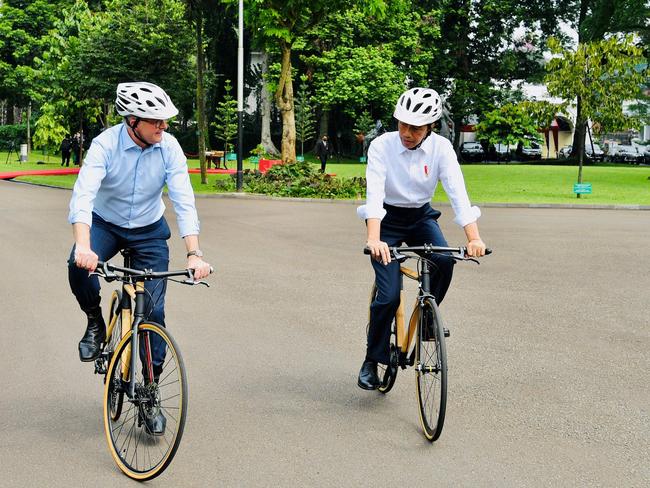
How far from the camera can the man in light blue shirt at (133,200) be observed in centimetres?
453

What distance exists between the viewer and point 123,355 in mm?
4406

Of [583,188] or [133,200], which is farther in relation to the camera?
[583,188]

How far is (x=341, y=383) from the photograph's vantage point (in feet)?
19.5

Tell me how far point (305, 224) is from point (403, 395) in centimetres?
1210

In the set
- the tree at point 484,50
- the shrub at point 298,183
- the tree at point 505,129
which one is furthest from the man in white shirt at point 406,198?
the tree at point 484,50

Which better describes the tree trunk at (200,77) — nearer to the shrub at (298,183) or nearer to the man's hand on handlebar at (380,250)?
the shrub at (298,183)

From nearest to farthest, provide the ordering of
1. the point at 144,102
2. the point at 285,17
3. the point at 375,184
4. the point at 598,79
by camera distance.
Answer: the point at 144,102 → the point at 375,184 → the point at 598,79 → the point at 285,17

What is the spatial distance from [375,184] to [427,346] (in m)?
0.98

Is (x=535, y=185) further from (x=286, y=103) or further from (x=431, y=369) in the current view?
(x=431, y=369)

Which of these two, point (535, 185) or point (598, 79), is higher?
point (598, 79)

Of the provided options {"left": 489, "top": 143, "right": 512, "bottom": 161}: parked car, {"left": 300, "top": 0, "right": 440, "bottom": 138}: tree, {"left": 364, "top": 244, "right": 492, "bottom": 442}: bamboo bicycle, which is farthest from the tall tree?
{"left": 364, "top": 244, "right": 492, "bottom": 442}: bamboo bicycle

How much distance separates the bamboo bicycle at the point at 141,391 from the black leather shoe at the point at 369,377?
4.81 feet

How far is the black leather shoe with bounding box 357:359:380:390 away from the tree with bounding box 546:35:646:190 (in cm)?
2236

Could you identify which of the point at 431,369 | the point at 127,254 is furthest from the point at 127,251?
the point at 431,369
